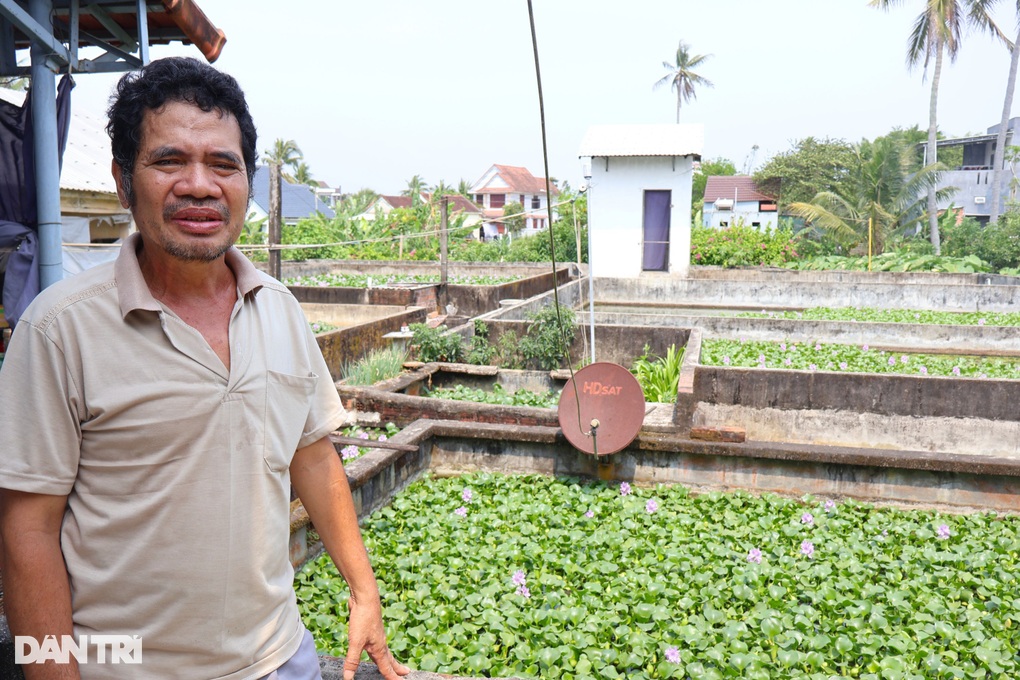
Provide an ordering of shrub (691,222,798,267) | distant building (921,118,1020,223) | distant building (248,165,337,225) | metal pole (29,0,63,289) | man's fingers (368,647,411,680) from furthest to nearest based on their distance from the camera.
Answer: distant building (248,165,337,225)
distant building (921,118,1020,223)
shrub (691,222,798,267)
metal pole (29,0,63,289)
man's fingers (368,647,411,680)

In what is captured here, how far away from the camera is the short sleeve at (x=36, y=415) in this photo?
50.3 inches

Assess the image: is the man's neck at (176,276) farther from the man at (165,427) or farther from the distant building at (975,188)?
the distant building at (975,188)

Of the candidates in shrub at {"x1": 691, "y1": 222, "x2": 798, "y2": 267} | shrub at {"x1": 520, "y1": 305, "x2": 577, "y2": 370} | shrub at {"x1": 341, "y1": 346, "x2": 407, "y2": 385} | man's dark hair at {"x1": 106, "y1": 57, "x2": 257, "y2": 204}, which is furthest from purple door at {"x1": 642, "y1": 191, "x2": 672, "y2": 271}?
man's dark hair at {"x1": 106, "y1": 57, "x2": 257, "y2": 204}

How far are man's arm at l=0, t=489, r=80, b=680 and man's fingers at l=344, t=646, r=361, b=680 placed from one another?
615mm

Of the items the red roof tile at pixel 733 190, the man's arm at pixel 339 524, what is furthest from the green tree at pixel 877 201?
the man's arm at pixel 339 524

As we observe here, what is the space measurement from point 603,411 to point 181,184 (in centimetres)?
454

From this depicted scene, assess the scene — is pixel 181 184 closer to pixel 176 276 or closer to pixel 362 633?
pixel 176 276

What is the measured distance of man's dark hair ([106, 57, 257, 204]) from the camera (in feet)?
4.74

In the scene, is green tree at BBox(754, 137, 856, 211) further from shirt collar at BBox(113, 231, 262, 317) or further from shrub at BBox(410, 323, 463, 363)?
shirt collar at BBox(113, 231, 262, 317)

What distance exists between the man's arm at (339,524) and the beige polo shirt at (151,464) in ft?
0.66

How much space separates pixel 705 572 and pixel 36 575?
3.69 metres

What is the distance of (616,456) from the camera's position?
228 inches

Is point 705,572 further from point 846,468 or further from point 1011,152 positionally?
point 1011,152

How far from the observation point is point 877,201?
23141mm
